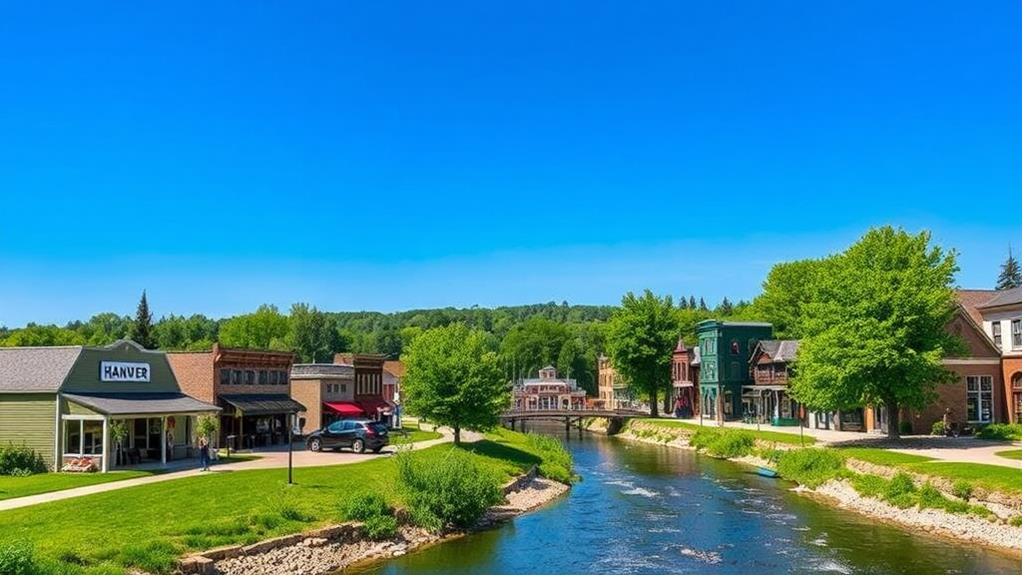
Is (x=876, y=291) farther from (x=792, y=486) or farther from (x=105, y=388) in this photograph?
(x=105, y=388)

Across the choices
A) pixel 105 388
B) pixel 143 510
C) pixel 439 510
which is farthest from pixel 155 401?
pixel 439 510

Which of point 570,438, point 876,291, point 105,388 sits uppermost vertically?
point 876,291

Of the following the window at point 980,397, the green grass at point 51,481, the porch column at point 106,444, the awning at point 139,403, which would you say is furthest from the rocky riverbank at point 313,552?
the window at point 980,397

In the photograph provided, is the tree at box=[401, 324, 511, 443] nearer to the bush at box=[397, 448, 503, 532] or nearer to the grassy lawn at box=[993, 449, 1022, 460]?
the bush at box=[397, 448, 503, 532]

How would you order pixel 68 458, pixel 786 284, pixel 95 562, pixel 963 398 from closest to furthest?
pixel 95 562
pixel 68 458
pixel 963 398
pixel 786 284

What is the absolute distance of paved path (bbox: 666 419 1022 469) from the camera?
40.1 meters

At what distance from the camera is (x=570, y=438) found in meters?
87.1

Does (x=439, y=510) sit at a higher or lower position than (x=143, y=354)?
lower

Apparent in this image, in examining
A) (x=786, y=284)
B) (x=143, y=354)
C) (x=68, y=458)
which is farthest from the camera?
(x=786, y=284)

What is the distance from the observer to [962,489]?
108 feet

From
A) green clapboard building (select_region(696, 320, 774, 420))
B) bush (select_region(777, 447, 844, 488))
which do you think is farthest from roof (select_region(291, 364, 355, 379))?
green clapboard building (select_region(696, 320, 774, 420))

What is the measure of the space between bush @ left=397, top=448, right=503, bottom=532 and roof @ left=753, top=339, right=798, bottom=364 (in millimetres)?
46052

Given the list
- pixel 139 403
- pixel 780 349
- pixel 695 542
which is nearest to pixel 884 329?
pixel 695 542

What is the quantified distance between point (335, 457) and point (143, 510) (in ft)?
55.2
